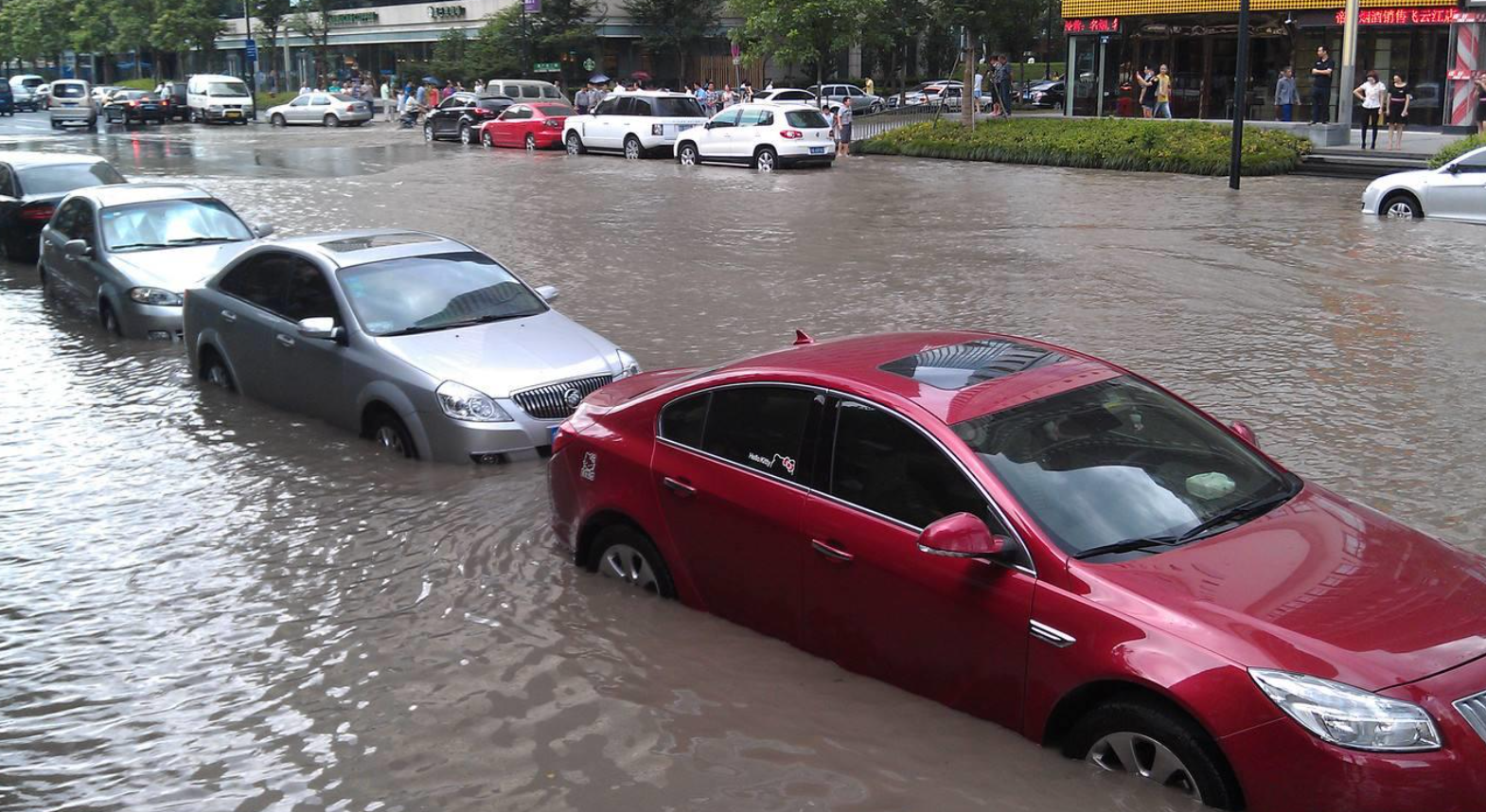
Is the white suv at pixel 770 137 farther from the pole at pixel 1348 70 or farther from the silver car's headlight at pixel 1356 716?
the silver car's headlight at pixel 1356 716

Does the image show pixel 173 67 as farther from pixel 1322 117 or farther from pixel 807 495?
pixel 807 495

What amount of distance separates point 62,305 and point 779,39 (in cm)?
3046

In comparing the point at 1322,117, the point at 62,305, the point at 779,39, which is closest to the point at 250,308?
the point at 62,305

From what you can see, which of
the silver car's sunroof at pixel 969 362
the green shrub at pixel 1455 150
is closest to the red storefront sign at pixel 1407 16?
Answer: the green shrub at pixel 1455 150

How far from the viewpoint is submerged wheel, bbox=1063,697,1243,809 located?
4160 mm

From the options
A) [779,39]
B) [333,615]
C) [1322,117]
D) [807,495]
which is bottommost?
[333,615]

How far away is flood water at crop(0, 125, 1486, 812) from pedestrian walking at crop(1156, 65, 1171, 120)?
2014 centimetres

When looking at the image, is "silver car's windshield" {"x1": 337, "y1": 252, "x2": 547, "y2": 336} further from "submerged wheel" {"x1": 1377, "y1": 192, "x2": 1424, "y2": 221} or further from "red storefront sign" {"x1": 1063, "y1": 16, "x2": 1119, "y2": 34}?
"red storefront sign" {"x1": 1063, "y1": 16, "x2": 1119, "y2": 34}

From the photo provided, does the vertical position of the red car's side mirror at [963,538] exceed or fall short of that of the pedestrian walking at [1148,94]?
it falls short

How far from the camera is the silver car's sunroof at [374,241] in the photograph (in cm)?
1007

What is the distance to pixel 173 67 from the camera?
99.6 m

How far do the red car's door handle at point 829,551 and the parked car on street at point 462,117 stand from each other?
1533 inches

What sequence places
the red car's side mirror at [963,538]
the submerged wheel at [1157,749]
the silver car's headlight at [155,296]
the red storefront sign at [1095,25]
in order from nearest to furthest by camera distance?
the submerged wheel at [1157,749] → the red car's side mirror at [963,538] → the silver car's headlight at [155,296] → the red storefront sign at [1095,25]

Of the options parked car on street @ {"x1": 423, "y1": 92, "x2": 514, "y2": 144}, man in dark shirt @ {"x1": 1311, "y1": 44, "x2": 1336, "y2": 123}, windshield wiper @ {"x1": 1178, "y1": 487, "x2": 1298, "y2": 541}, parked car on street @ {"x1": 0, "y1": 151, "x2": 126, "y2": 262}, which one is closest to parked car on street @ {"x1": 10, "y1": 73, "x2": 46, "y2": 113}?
parked car on street @ {"x1": 423, "y1": 92, "x2": 514, "y2": 144}
